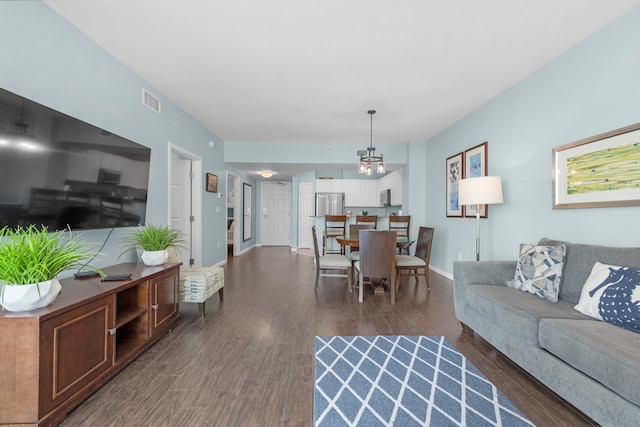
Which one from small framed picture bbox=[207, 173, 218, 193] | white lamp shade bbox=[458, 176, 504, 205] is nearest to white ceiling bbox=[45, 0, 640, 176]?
white lamp shade bbox=[458, 176, 504, 205]

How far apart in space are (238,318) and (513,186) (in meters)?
3.34

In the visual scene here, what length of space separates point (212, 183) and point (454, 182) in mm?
4130

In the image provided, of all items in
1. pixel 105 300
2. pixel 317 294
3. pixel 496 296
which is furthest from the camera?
pixel 317 294

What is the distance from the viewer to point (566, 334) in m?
1.46

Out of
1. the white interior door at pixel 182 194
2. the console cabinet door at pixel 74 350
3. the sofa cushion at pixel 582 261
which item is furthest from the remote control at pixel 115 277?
the sofa cushion at pixel 582 261

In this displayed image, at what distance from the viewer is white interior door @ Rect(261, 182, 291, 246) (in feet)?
29.0

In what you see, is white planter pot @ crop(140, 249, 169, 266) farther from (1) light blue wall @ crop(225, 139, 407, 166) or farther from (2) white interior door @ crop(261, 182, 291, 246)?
(2) white interior door @ crop(261, 182, 291, 246)

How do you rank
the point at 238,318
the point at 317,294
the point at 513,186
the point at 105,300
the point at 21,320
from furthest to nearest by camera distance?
the point at 317,294
the point at 513,186
the point at 238,318
the point at 105,300
the point at 21,320

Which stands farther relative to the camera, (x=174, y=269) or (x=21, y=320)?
(x=174, y=269)

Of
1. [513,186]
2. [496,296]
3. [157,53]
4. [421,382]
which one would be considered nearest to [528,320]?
[496,296]

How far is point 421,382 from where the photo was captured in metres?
1.76

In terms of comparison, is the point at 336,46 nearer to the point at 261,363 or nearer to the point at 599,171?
the point at 599,171

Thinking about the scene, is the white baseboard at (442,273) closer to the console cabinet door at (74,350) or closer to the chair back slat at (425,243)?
the chair back slat at (425,243)

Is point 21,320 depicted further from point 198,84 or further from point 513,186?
point 513,186
